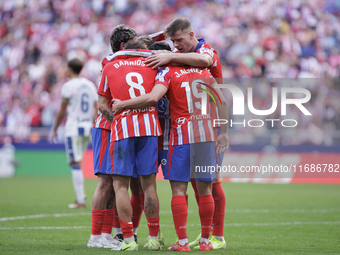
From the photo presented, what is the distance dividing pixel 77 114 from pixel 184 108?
13.5 feet

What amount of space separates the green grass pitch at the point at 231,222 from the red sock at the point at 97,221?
23 cm

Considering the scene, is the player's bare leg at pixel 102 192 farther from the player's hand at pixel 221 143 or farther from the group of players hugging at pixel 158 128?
the player's hand at pixel 221 143

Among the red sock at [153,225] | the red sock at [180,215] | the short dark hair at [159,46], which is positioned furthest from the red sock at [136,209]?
the short dark hair at [159,46]

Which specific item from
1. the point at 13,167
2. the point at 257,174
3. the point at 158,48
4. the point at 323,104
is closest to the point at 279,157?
the point at 257,174

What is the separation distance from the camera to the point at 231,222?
22.0ft

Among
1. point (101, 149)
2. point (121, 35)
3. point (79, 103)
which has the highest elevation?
point (121, 35)

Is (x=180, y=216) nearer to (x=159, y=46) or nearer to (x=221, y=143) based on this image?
→ (x=221, y=143)

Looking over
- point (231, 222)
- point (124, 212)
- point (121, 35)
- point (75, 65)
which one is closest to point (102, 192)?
point (124, 212)

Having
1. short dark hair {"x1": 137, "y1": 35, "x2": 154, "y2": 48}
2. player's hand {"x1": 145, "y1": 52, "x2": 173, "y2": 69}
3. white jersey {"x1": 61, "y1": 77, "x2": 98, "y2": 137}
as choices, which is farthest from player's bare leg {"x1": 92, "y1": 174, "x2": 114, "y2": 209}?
white jersey {"x1": 61, "y1": 77, "x2": 98, "y2": 137}

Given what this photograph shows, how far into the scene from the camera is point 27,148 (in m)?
14.8

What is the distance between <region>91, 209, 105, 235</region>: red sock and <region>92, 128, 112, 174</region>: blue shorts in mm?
405

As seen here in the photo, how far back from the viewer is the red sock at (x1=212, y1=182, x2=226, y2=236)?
15.9 ft

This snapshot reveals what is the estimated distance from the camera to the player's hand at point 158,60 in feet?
14.5

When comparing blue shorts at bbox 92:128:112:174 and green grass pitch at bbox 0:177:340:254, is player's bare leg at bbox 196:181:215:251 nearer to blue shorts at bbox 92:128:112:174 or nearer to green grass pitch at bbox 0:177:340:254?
green grass pitch at bbox 0:177:340:254
